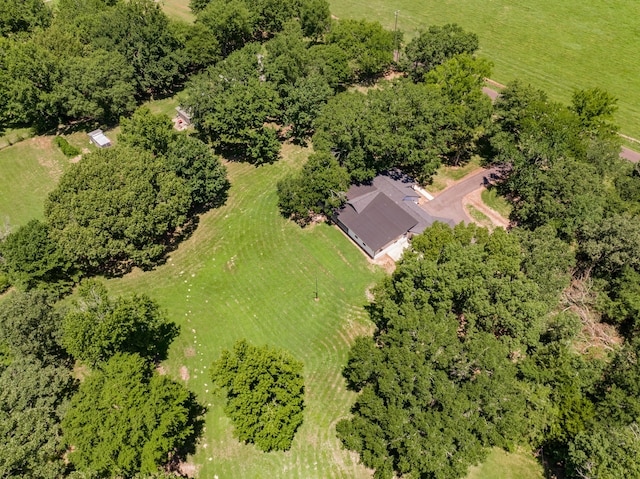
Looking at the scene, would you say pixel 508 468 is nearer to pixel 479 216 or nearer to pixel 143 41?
pixel 479 216

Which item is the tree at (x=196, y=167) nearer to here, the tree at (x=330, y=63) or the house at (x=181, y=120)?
the house at (x=181, y=120)

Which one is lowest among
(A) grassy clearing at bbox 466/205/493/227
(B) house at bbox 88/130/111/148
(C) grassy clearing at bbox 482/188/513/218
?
(A) grassy clearing at bbox 466/205/493/227

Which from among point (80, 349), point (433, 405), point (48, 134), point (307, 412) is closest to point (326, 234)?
point (307, 412)

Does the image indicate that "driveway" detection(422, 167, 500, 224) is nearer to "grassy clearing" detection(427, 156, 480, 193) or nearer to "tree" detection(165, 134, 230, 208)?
"grassy clearing" detection(427, 156, 480, 193)

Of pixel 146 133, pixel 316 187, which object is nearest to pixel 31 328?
pixel 146 133

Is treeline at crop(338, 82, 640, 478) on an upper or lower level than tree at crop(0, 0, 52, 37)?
lower

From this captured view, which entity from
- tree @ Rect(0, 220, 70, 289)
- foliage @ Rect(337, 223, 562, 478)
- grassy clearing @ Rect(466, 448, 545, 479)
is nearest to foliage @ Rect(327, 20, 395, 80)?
foliage @ Rect(337, 223, 562, 478)

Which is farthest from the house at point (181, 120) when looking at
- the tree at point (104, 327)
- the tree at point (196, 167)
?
the tree at point (104, 327)

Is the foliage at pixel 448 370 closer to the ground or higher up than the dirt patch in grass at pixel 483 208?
higher up
